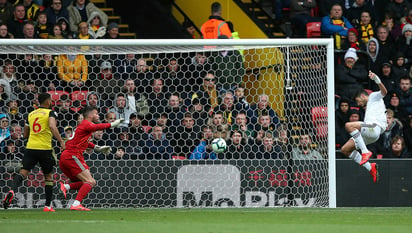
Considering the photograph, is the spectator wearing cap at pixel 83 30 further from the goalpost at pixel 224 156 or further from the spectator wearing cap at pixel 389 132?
the spectator wearing cap at pixel 389 132

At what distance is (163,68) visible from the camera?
1474cm

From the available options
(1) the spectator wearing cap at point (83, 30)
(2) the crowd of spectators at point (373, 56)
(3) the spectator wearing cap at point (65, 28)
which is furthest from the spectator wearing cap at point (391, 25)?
(3) the spectator wearing cap at point (65, 28)

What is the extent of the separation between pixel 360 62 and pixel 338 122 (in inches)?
70.4

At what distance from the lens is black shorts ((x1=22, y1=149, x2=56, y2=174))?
12375 millimetres

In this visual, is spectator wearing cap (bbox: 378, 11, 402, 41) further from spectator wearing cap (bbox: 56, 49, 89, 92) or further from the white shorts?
spectator wearing cap (bbox: 56, 49, 89, 92)

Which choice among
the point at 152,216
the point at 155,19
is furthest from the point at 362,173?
the point at 155,19

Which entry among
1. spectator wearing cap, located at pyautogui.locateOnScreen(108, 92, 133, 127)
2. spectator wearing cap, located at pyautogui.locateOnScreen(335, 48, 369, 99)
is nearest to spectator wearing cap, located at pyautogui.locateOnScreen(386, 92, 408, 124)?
spectator wearing cap, located at pyautogui.locateOnScreen(335, 48, 369, 99)

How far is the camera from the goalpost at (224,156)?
13625 millimetres

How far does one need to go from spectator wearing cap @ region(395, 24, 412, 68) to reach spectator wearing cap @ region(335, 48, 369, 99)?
1.31m

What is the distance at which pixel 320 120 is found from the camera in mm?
13969

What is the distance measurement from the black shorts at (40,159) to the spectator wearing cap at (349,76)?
19.6 ft

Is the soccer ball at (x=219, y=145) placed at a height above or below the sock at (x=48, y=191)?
above

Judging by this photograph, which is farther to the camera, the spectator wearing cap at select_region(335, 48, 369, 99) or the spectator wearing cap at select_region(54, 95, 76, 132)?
the spectator wearing cap at select_region(335, 48, 369, 99)

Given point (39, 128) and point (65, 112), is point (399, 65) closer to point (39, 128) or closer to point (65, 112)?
point (65, 112)
